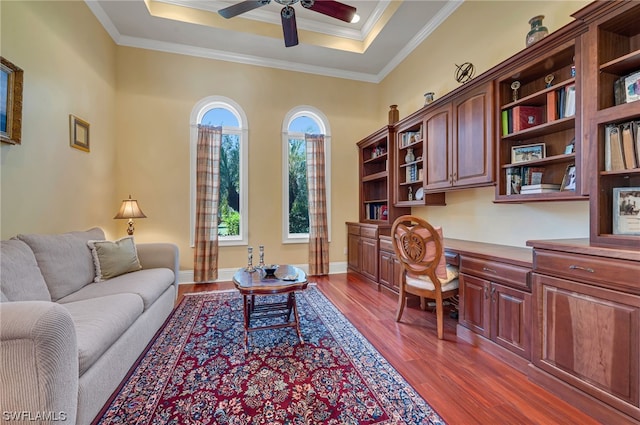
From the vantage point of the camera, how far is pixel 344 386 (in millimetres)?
1770

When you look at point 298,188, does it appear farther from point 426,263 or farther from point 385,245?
point 426,263

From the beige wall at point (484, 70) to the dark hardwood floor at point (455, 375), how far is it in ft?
3.73

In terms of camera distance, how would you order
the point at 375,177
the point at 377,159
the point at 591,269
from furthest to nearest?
the point at 377,159 → the point at 375,177 → the point at 591,269

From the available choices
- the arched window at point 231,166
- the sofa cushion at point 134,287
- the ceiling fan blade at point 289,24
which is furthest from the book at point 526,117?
the arched window at point 231,166

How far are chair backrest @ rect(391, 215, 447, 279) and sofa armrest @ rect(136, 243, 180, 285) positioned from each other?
102 inches

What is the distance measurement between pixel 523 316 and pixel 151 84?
17.6ft

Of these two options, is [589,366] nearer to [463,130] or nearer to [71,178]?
[463,130]

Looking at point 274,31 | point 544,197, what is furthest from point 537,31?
point 274,31

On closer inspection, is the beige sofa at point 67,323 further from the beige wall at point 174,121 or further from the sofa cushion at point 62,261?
the beige wall at point 174,121

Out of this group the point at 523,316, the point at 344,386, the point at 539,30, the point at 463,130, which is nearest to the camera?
the point at 344,386

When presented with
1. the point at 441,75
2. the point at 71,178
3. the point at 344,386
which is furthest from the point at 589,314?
the point at 71,178

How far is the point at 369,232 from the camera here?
13.7 ft

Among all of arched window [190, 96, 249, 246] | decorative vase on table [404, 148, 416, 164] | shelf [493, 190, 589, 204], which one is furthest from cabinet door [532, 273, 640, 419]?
arched window [190, 96, 249, 246]

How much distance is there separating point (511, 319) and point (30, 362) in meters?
2.83
